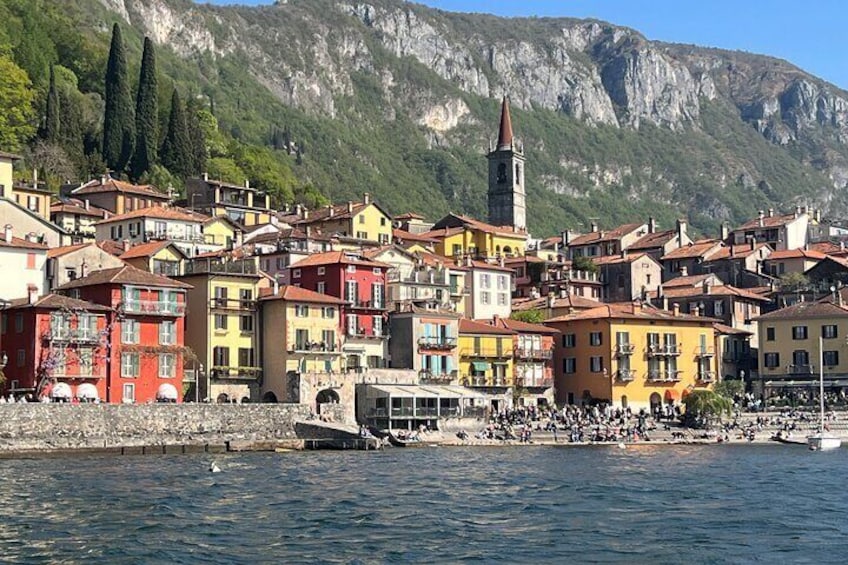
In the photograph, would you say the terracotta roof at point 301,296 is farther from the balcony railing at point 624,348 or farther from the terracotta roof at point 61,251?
the balcony railing at point 624,348

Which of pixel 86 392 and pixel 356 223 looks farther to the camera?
pixel 356 223

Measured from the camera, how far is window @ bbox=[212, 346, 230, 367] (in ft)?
269

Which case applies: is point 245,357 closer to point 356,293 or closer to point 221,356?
point 221,356

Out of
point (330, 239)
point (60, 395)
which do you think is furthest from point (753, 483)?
point (330, 239)

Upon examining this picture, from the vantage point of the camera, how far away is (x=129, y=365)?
76812mm

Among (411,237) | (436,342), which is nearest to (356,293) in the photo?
(436,342)

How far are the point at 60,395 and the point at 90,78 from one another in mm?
81256

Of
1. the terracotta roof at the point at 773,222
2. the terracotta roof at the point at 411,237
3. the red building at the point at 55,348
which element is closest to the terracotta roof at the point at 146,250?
the red building at the point at 55,348

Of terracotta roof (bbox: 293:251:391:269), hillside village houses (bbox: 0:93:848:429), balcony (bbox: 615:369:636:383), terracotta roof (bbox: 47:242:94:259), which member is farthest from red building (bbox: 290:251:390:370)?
balcony (bbox: 615:369:636:383)

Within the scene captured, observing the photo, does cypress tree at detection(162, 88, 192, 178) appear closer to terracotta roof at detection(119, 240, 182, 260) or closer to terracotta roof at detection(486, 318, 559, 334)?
terracotta roof at detection(119, 240, 182, 260)

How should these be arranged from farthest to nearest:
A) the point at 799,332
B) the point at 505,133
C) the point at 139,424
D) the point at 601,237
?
1. the point at 505,133
2. the point at 601,237
3. the point at 799,332
4. the point at 139,424

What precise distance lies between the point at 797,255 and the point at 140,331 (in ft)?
211

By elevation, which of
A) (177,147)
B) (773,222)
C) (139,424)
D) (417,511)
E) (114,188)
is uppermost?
(177,147)

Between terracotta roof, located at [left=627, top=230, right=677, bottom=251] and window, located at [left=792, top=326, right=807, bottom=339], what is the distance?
3286 centimetres
